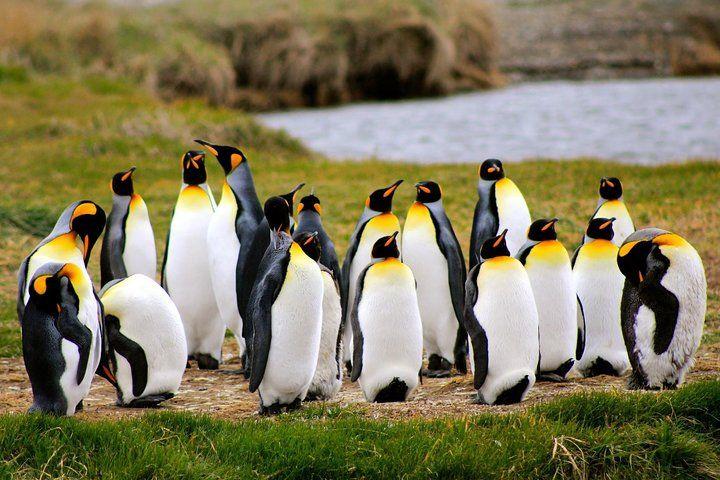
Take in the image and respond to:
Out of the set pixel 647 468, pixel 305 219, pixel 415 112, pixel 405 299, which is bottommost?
pixel 647 468

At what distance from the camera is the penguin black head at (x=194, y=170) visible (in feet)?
24.7

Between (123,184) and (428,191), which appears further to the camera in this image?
(123,184)

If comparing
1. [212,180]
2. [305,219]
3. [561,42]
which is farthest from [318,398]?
[561,42]

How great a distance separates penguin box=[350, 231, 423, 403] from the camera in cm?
595

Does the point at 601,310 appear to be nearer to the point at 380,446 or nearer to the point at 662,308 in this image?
the point at 662,308

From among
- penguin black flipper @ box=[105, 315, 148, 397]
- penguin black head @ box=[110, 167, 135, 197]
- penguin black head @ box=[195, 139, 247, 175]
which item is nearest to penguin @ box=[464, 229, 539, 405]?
penguin black flipper @ box=[105, 315, 148, 397]

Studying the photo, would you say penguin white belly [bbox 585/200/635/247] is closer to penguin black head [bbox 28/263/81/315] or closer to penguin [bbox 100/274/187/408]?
penguin [bbox 100/274/187/408]

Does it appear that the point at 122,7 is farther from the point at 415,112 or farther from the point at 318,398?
the point at 318,398

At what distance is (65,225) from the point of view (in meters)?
5.80

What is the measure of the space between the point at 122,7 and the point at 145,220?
25.2 meters

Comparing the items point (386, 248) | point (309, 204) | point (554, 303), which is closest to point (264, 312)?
point (386, 248)

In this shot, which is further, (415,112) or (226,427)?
(415,112)

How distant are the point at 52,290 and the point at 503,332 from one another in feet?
8.65

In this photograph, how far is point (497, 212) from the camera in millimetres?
7461
